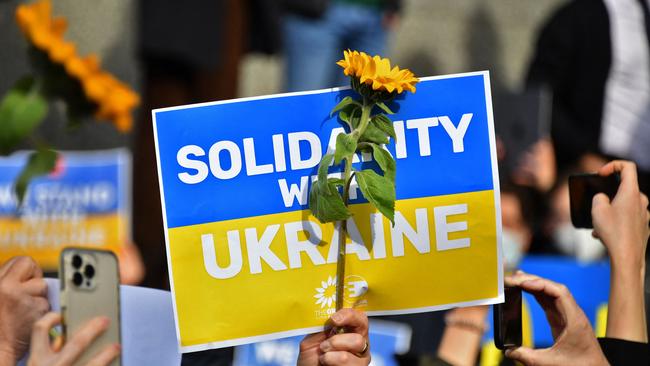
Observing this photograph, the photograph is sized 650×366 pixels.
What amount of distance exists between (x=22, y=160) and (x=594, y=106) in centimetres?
222

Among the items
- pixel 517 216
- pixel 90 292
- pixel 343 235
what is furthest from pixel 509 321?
pixel 517 216

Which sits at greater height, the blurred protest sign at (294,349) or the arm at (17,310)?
the arm at (17,310)

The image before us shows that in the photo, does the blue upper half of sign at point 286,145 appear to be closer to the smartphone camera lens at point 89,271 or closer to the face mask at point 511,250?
the smartphone camera lens at point 89,271

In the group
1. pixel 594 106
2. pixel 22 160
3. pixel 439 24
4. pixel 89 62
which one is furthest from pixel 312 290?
pixel 439 24

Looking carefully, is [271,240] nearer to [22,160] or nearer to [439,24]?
[22,160]

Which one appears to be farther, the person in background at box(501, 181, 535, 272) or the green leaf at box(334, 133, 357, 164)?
the person in background at box(501, 181, 535, 272)

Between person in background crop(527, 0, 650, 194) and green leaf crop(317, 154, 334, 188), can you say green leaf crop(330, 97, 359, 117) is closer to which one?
green leaf crop(317, 154, 334, 188)

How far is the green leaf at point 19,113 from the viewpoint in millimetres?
2652

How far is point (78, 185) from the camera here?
4191 millimetres

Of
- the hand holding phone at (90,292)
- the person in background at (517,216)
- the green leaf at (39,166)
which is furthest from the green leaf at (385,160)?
the person in background at (517,216)

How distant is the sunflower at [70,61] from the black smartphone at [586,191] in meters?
1.44

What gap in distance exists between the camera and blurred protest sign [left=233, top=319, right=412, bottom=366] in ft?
9.57

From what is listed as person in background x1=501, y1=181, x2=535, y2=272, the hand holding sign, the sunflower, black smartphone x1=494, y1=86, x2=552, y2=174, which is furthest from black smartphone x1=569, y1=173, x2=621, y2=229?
black smartphone x1=494, y1=86, x2=552, y2=174

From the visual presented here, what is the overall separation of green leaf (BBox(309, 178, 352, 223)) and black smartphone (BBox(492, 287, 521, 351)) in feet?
1.26
